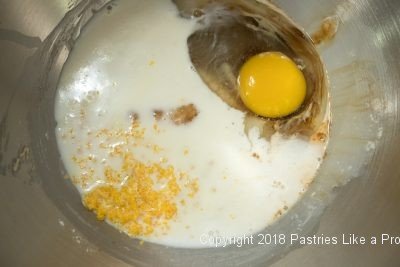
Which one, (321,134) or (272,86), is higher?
(272,86)

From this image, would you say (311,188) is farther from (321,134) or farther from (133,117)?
(133,117)

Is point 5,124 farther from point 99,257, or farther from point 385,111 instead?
point 385,111

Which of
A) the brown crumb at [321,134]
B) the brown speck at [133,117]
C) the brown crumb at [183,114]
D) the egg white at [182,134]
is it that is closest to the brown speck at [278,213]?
Result: the egg white at [182,134]

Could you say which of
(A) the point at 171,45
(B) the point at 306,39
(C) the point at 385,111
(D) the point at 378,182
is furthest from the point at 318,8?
(D) the point at 378,182

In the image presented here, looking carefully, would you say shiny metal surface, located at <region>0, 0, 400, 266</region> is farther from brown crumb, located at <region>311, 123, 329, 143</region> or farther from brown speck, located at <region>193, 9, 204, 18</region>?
brown speck, located at <region>193, 9, 204, 18</region>

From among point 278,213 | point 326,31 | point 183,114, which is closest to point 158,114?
point 183,114

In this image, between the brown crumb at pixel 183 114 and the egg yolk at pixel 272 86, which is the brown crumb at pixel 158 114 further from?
the egg yolk at pixel 272 86

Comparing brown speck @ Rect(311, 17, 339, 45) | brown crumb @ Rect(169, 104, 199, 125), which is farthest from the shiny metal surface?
brown crumb @ Rect(169, 104, 199, 125)
